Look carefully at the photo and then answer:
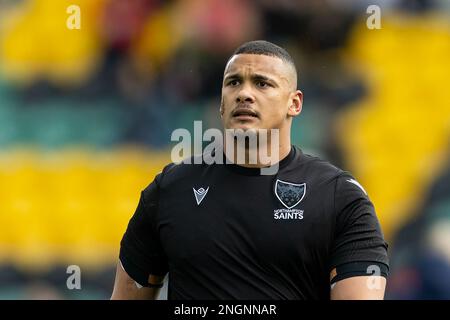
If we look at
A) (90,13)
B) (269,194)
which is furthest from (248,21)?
(269,194)

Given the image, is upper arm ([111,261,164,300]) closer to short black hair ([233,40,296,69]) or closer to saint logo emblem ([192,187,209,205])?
saint logo emblem ([192,187,209,205])

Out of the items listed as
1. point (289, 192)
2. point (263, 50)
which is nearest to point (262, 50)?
point (263, 50)

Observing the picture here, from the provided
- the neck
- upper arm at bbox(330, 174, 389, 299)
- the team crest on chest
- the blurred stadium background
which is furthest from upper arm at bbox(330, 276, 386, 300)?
the blurred stadium background

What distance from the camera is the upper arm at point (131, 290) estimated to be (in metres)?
4.21

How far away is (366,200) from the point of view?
12.7 ft

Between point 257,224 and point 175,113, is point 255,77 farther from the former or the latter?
point 175,113

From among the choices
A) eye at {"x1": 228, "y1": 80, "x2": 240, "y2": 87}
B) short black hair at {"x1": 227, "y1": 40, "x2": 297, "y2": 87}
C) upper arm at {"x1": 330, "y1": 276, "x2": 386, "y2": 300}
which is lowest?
upper arm at {"x1": 330, "y1": 276, "x2": 386, "y2": 300}

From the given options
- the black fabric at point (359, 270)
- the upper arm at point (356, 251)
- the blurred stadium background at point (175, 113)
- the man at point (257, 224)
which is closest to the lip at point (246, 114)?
the man at point (257, 224)

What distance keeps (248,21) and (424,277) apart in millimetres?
3009

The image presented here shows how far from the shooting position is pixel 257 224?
390cm

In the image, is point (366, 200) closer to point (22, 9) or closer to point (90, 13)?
point (90, 13)

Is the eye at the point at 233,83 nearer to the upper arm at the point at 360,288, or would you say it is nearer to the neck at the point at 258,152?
the neck at the point at 258,152

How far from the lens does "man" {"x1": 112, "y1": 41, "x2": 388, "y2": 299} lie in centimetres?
381

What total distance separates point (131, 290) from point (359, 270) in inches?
43.4
